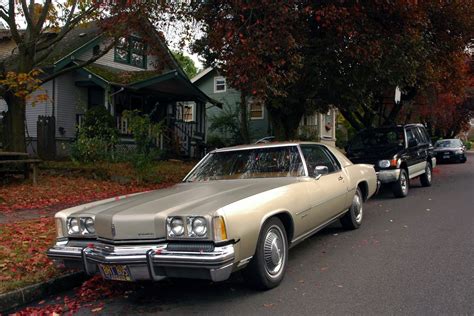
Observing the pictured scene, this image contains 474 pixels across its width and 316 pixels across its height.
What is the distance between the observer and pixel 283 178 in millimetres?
5766

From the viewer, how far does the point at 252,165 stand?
6172 millimetres

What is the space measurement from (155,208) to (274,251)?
1308 millimetres

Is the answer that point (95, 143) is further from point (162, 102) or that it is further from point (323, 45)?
point (162, 102)

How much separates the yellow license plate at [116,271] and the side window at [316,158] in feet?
9.13

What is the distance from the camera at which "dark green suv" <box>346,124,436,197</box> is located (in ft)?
36.5

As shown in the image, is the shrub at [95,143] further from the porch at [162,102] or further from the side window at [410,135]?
the side window at [410,135]

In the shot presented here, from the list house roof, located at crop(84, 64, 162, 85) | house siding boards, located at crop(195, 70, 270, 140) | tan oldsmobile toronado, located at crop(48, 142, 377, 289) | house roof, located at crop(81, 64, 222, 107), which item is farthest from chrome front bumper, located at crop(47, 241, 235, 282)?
house siding boards, located at crop(195, 70, 270, 140)

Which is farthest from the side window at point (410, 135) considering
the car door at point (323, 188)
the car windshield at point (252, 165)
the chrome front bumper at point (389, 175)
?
the car windshield at point (252, 165)

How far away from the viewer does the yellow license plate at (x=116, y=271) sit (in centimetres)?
416

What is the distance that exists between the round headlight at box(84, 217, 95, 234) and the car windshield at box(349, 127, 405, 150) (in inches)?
355

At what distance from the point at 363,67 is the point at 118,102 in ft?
34.6

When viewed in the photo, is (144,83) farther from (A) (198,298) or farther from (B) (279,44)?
(A) (198,298)

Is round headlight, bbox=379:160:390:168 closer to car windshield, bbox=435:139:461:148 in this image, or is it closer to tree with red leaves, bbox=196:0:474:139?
tree with red leaves, bbox=196:0:474:139

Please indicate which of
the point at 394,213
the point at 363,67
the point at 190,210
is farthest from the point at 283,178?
the point at 363,67
